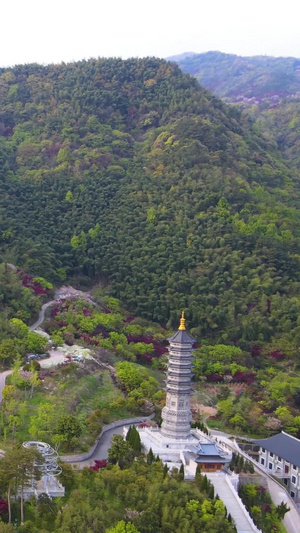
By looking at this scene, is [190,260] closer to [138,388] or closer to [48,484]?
[138,388]

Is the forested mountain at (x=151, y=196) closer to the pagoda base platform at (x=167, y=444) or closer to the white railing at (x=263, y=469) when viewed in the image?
the white railing at (x=263, y=469)

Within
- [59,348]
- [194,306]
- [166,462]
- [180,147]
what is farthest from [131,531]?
[180,147]

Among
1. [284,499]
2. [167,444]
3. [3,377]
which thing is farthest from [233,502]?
[3,377]

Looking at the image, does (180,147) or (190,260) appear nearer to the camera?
(190,260)

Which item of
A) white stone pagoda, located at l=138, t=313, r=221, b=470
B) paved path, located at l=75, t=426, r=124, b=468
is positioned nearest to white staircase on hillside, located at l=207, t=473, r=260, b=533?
white stone pagoda, located at l=138, t=313, r=221, b=470

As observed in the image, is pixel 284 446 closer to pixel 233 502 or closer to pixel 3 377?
pixel 233 502

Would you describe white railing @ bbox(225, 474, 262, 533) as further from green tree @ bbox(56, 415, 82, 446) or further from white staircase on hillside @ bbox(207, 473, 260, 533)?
green tree @ bbox(56, 415, 82, 446)
